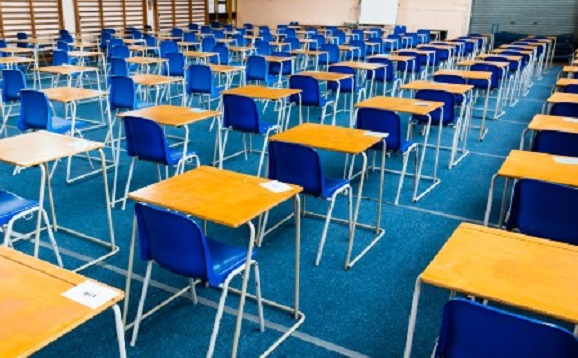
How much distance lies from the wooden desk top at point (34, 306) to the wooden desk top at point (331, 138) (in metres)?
2.10

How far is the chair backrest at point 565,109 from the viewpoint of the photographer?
210 inches

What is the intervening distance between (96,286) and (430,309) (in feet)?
7.14

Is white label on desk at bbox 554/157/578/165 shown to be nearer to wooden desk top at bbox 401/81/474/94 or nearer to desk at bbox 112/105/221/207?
wooden desk top at bbox 401/81/474/94

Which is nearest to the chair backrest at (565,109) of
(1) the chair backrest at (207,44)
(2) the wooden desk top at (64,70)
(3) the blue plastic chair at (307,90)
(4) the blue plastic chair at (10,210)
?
(3) the blue plastic chair at (307,90)

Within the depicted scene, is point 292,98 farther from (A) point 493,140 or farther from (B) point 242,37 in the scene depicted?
(B) point 242,37

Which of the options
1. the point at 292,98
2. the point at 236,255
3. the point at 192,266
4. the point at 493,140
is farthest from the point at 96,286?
the point at 493,140

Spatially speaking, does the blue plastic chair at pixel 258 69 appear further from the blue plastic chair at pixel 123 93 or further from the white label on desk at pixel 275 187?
the white label on desk at pixel 275 187

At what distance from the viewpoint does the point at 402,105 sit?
5230mm

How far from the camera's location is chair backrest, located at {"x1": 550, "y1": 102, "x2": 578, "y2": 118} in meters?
5.34

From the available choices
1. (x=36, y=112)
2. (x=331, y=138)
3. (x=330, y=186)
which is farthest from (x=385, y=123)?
(x=36, y=112)

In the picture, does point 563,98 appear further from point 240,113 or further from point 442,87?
point 240,113

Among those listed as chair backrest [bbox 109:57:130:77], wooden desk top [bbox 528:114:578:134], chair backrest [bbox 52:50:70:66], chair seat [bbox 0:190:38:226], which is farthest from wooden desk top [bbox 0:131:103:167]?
chair backrest [bbox 52:50:70:66]

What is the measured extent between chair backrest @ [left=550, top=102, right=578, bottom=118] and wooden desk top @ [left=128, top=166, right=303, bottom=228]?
3.73 meters

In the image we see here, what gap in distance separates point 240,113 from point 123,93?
1.40 m
